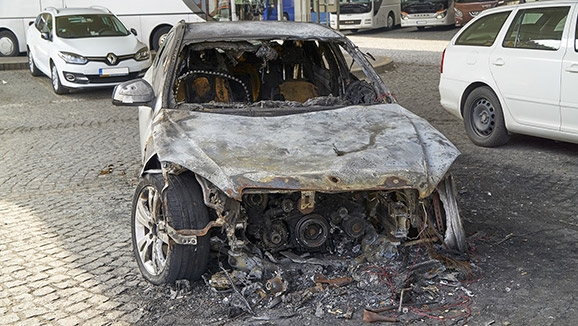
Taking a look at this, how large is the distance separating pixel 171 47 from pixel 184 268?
2.17m

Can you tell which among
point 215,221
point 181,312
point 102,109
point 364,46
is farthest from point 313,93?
point 364,46

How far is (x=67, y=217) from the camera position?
19.1 feet

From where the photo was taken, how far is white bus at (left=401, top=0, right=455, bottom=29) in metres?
24.7

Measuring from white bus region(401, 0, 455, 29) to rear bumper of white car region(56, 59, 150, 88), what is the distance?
14.9 meters

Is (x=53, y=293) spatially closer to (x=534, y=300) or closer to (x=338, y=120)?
(x=338, y=120)

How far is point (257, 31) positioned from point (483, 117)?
379cm

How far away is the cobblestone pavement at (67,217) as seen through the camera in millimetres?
4094

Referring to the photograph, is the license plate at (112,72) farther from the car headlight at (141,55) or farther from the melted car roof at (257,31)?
the melted car roof at (257,31)

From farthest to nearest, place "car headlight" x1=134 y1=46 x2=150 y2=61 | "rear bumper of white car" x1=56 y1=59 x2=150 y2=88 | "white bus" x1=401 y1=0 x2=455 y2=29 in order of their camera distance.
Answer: "white bus" x1=401 y1=0 x2=455 y2=29, "car headlight" x1=134 y1=46 x2=150 y2=61, "rear bumper of white car" x1=56 y1=59 x2=150 y2=88

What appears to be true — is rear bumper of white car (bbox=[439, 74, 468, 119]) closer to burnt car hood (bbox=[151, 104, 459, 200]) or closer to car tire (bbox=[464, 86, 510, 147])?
car tire (bbox=[464, 86, 510, 147])

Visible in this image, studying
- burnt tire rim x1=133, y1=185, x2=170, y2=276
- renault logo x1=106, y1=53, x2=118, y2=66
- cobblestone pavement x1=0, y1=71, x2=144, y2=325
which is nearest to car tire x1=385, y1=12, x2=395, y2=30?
renault logo x1=106, y1=53, x2=118, y2=66

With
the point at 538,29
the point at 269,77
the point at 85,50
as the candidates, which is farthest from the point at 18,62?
the point at 538,29

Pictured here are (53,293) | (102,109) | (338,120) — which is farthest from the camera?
(102,109)

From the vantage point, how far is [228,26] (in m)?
5.68
